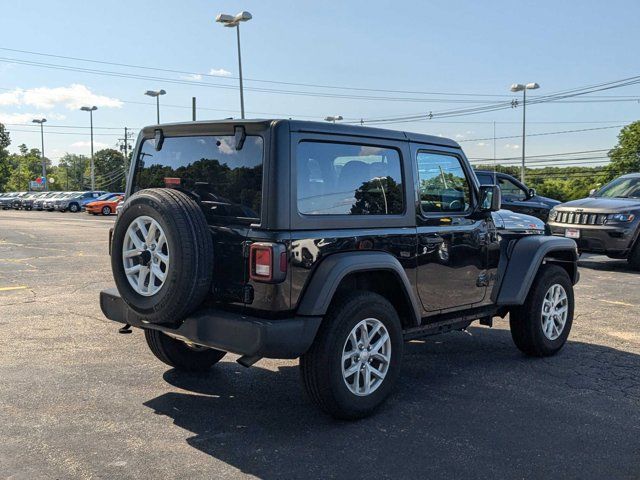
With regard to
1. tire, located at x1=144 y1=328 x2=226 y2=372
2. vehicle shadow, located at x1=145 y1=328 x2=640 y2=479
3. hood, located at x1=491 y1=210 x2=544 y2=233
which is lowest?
vehicle shadow, located at x1=145 y1=328 x2=640 y2=479

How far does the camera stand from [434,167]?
4.82 m

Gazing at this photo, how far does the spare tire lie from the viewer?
364 cm

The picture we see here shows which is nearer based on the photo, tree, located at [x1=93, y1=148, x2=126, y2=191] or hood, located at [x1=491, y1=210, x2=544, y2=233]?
hood, located at [x1=491, y1=210, x2=544, y2=233]

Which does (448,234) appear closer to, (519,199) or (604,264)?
(604,264)

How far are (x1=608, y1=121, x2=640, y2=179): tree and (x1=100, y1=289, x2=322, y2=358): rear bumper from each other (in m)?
88.0

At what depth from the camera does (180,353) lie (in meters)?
4.93

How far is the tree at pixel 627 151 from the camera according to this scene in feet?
271

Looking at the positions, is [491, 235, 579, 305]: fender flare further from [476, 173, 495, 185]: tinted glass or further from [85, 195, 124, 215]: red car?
[85, 195, 124, 215]: red car

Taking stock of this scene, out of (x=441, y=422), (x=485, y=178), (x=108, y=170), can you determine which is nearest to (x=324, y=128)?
(x=441, y=422)

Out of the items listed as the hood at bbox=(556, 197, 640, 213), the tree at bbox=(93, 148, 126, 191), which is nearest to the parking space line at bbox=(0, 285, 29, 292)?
the hood at bbox=(556, 197, 640, 213)

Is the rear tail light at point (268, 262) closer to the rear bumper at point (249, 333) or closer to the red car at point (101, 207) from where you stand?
the rear bumper at point (249, 333)

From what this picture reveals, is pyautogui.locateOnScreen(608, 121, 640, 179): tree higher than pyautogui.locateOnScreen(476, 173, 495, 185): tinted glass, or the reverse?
pyautogui.locateOnScreen(608, 121, 640, 179): tree

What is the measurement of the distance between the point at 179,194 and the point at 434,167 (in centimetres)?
203

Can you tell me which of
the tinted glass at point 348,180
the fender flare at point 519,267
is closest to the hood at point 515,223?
the fender flare at point 519,267
